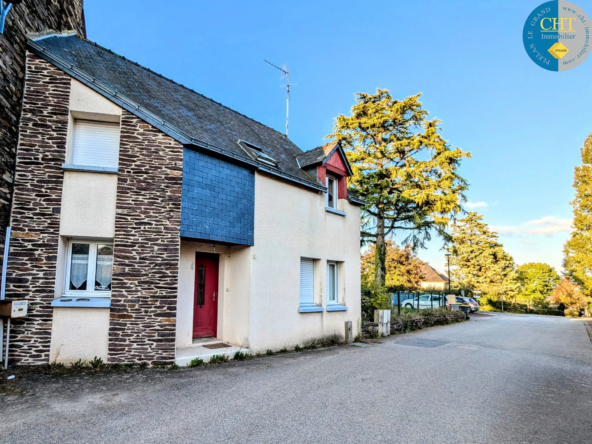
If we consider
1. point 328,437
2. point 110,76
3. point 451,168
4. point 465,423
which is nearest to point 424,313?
point 451,168

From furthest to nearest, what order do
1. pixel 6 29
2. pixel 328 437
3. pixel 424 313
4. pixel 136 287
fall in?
pixel 424 313
pixel 136 287
pixel 6 29
pixel 328 437

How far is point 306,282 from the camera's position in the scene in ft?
36.6

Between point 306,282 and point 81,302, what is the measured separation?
618 centimetres

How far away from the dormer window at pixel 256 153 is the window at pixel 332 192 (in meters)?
2.53

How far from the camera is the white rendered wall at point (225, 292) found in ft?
28.7

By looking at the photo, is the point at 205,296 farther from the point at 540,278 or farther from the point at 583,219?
the point at 540,278

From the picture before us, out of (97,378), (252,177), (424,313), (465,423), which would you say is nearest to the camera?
(465,423)

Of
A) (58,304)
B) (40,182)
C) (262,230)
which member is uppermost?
(40,182)

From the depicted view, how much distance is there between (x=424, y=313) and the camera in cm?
1950

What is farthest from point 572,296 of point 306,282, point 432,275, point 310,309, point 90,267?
point 90,267

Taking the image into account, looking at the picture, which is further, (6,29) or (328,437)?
(6,29)

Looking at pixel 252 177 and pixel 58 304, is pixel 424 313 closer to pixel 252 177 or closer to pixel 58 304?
pixel 252 177

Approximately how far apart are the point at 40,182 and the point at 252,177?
15.6ft

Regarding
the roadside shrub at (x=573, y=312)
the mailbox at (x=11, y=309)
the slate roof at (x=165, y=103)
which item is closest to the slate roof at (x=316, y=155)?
the slate roof at (x=165, y=103)
